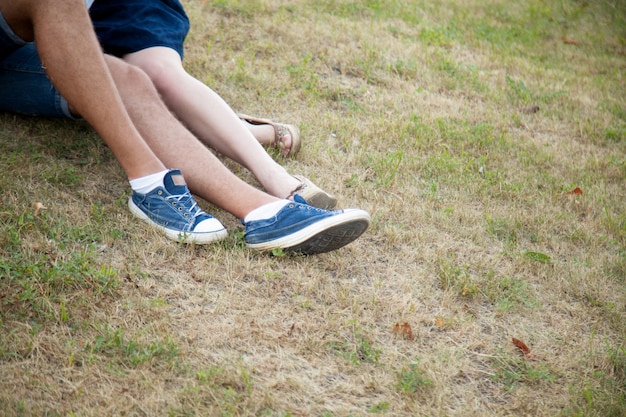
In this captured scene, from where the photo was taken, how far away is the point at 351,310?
2.25 meters

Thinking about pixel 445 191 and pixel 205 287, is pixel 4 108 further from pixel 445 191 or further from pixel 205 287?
pixel 445 191

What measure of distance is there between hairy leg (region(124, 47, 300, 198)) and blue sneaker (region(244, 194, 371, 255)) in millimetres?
369

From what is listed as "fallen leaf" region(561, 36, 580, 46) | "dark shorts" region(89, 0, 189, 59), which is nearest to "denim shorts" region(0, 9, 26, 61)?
"dark shorts" region(89, 0, 189, 59)

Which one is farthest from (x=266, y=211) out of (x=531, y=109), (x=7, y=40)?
(x=531, y=109)

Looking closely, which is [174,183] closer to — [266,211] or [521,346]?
[266,211]

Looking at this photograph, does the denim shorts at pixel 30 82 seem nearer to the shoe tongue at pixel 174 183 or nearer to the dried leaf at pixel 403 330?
the shoe tongue at pixel 174 183

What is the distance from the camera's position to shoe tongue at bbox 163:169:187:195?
236 cm

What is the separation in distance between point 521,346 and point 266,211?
1.02 metres

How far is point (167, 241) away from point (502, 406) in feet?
4.25

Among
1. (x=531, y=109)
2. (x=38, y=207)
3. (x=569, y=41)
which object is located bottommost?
(x=38, y=207)

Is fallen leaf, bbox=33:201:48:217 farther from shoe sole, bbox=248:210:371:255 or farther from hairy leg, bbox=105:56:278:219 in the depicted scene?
shoe sole, bbox=248:210:371:255

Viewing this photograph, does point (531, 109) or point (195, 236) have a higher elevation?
point (531, 109)

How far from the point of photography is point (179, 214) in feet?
7.79

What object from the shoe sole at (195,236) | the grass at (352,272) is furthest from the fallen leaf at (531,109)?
the shoe sole at (195,236)
